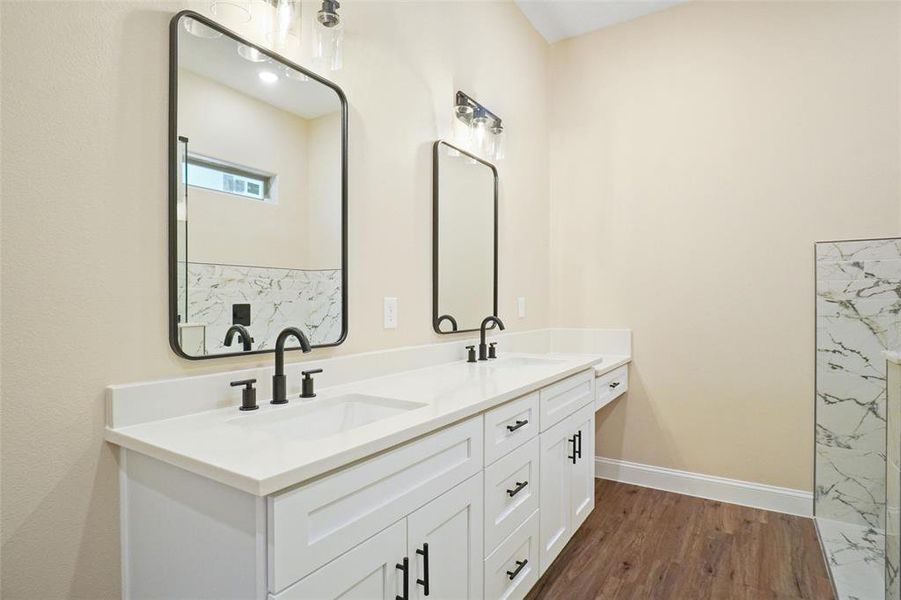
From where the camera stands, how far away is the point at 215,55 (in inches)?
53.5

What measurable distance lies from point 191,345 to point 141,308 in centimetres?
15

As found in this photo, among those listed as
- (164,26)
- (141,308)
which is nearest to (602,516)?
(141,308)

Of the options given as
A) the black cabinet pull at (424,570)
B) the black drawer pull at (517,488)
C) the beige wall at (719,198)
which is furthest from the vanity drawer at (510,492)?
the beige wall at (719,198)

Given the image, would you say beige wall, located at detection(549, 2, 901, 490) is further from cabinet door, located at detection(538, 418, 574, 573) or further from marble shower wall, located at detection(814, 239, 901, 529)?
cabinet door, located at detection(538, 418, 574, 573)

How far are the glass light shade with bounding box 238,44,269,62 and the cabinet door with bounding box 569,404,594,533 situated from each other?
179 cm

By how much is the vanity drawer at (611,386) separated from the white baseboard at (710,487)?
0.49 m

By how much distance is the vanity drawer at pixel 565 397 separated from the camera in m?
1.90

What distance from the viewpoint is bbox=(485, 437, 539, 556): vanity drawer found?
151cm

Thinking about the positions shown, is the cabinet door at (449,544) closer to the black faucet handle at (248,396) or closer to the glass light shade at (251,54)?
the black faucet handle at (248,396)

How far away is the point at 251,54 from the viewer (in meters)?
1.44

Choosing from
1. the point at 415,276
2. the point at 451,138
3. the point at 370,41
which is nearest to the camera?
the point at 370,41

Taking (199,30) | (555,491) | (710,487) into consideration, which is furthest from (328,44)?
(710,487)

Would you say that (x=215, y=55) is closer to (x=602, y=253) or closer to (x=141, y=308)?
(x=141, y=308)

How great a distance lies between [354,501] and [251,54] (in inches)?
50.2
